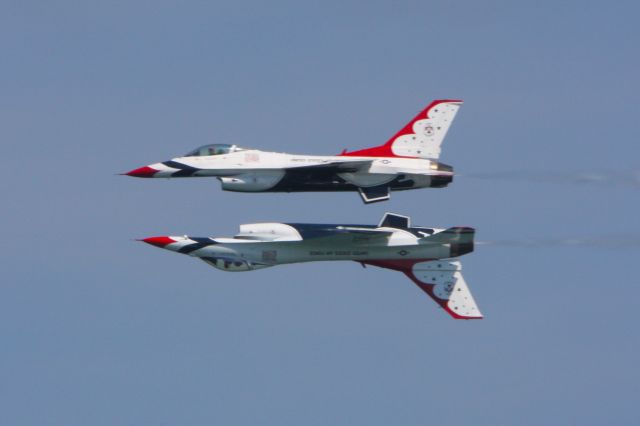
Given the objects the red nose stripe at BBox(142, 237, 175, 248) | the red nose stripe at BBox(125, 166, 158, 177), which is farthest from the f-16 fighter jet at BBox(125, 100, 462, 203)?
the red nose stripe at BBox(142, 237, 175, 248)

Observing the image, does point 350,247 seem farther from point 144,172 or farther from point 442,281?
point 144,172

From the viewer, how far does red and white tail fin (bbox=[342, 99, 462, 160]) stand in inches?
1890

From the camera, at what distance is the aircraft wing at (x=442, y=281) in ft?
160

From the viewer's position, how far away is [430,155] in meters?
48.1

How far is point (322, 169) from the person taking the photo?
4691 cm

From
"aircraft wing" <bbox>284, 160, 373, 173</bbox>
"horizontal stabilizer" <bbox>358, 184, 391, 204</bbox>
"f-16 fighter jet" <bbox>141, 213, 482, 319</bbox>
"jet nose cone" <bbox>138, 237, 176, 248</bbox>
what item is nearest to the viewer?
"aircraft wing" <bbox>284, 160, 373, 173</bbox>

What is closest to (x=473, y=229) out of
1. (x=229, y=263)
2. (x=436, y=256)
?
(x=436, y=256)

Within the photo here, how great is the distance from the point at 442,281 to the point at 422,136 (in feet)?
18.4

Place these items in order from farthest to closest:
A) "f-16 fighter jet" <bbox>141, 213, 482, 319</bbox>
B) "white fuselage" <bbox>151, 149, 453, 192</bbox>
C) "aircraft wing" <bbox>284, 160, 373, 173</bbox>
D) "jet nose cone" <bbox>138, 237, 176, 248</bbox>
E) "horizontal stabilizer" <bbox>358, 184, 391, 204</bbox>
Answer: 1. "jet nose cone" <bbox>138, 237, 176, 248</bbox>
2. "f-16 fighter jet" <bbox>141, 213, 482, 319</bbox>
3. "horizontal stabilizer" <bbox>358, 184, 391, 204</bbox>
4. "white fuselage" <bbox>151, 149, 453, 192</bbox>
5. "aircraft wing" <bbox>284, 160, 373, 173</bbox>

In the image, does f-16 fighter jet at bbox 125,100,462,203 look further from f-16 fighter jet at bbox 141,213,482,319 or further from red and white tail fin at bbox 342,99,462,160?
f-16 fighter jet at bbox 141,213,482,319

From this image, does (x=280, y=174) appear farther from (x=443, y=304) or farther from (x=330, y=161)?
(x=443, y=304)

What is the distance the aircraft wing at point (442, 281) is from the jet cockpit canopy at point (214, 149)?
22.3 feet

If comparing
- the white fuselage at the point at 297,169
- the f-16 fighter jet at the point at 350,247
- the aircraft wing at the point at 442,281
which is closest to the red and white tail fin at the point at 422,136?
the white fuselage at the point at 297,169

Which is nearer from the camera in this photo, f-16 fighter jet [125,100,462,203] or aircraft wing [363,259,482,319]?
f-16 fighter jet [125,100,462,203]
